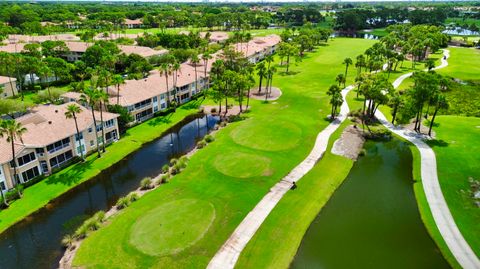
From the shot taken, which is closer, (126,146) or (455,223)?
(455,223)

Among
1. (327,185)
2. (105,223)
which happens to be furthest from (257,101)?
(105,223)

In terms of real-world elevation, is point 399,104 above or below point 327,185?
above

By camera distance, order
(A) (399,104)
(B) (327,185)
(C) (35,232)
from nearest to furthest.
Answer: (C) (35,232)
(B) (327,185)
(A) (399,104)

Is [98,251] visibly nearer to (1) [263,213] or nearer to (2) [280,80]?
(1) [263,213]

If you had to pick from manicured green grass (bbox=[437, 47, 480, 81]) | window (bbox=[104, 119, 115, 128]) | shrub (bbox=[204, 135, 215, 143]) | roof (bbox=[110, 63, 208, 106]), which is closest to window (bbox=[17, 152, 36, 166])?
window (bbox=[104, 119, 115, 128])

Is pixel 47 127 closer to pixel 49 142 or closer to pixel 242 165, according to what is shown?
pixel 49 142

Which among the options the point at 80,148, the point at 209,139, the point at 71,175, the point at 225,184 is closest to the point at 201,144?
the point at 209,139
